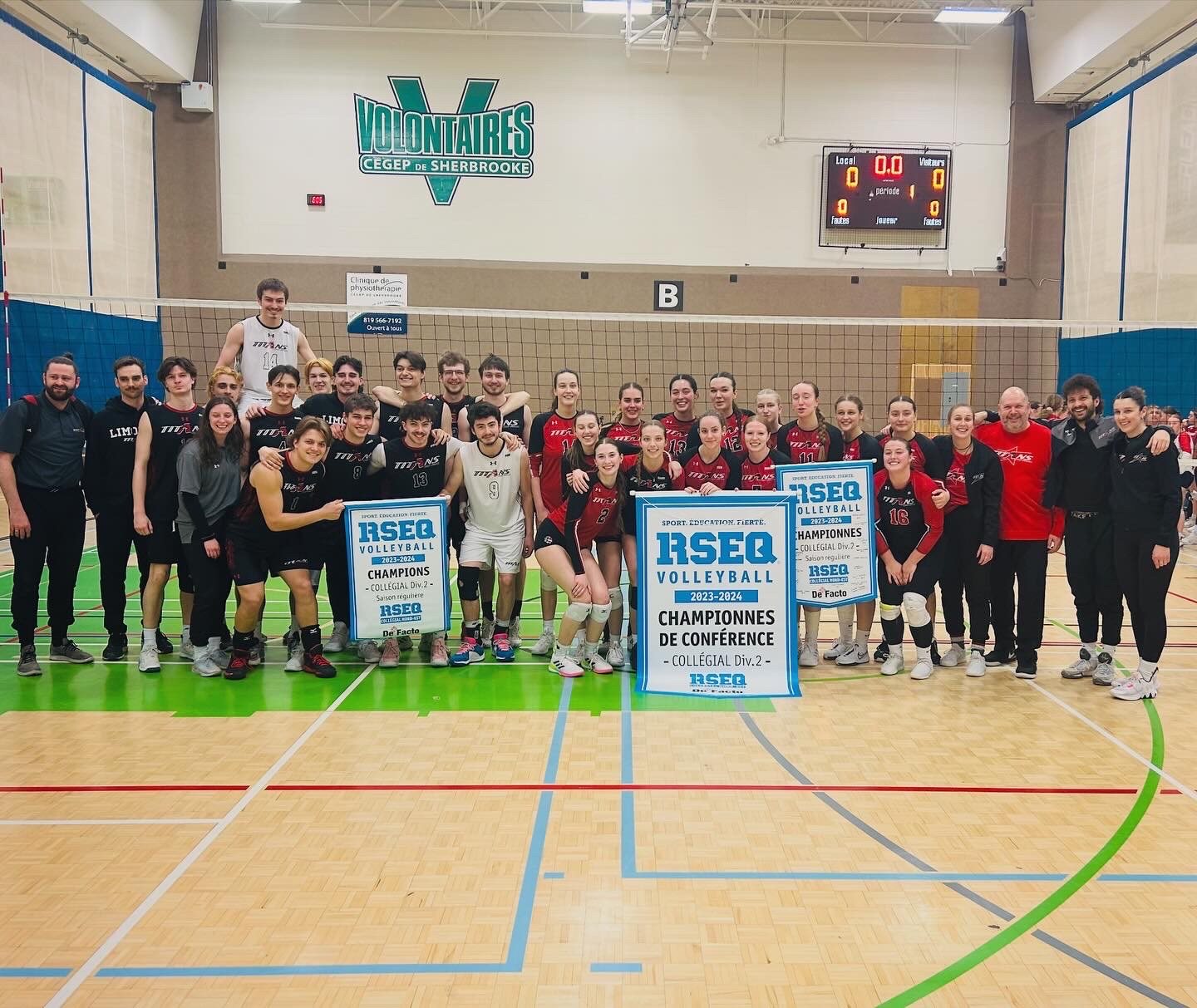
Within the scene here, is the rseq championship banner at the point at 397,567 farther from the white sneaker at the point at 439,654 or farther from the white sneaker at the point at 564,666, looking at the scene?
the white sneaker at the point at 564,666

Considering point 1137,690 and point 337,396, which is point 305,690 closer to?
point 337,396

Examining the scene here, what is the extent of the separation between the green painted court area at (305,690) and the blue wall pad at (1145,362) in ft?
38.1

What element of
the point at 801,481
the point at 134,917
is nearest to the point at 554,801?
the point at 134,917

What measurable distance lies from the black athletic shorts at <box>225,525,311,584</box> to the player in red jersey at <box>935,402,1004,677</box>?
4.37 metres

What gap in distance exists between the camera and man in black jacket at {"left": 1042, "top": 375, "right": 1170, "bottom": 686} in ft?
19.5

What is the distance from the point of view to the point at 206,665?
6250mm

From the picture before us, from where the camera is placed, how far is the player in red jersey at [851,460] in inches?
258

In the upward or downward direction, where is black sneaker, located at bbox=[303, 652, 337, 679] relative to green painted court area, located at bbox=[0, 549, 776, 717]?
upward

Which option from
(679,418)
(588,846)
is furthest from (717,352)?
(588,846)

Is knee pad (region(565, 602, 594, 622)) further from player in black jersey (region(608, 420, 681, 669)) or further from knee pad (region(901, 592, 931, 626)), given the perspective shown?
knee pad (region(901, 592, 931, 626))

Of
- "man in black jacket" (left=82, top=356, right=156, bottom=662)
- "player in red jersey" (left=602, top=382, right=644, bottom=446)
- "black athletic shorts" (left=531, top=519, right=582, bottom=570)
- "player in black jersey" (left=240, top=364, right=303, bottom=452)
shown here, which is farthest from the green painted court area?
"player in red jersey" (left=602, top=382, right=644, bottom=446)

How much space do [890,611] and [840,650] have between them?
1.80 feet

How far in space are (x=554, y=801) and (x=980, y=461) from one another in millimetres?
3739

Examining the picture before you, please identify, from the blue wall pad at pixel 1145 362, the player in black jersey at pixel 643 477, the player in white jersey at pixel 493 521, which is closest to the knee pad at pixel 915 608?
the player in black jersey at pixel 643 477
